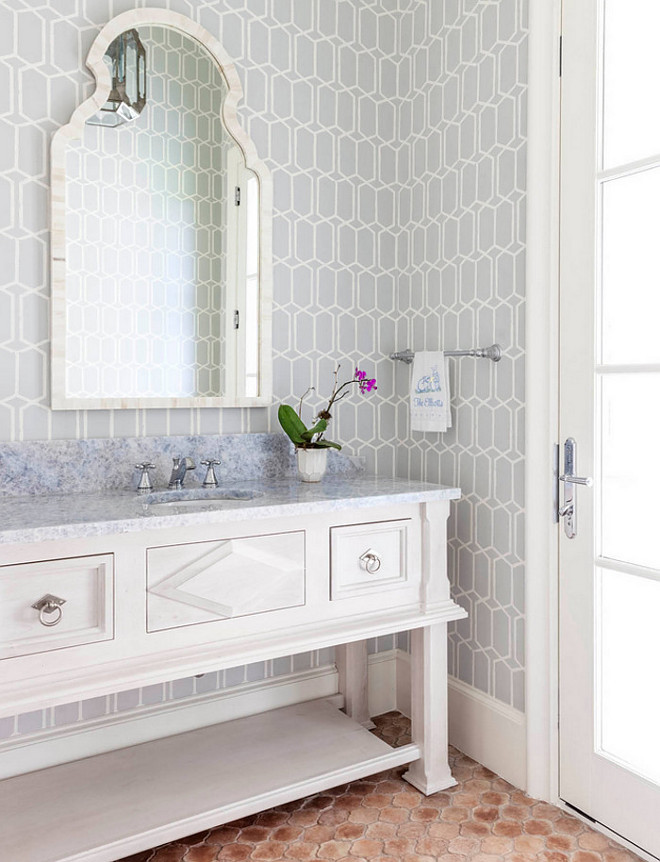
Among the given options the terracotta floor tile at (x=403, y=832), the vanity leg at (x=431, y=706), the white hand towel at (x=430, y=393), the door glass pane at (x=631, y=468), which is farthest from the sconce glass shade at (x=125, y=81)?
the terracotta floor tile at (x=403, y=832)

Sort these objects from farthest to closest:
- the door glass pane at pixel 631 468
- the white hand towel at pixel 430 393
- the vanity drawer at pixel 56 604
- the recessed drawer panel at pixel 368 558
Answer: the white hand towel at pixel 430 393 → the recessed drawer panel at pixel 368 558 → the door glass pane at pixel 631 468 → the vanity drawer at pixel 56 604

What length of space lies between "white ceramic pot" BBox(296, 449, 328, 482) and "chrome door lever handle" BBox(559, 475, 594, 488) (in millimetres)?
666

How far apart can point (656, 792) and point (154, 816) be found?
3.84ft

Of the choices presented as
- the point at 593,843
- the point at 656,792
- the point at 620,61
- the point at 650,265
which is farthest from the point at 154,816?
the point at 620,61

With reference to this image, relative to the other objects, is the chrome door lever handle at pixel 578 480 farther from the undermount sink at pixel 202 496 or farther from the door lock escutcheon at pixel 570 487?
the undermount sink at pixel 202 496

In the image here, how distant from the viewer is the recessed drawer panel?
1745 mm

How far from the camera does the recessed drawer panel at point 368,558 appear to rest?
Answer: 5.73 feet

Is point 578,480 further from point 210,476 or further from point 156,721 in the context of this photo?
point 156,721

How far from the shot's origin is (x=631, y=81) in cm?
166

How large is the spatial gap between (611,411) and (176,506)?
109 cm

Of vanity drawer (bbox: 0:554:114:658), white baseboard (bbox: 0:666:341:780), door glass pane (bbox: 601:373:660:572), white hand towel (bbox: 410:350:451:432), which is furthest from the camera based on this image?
white hand towel (bbox: 410:350:451:432)

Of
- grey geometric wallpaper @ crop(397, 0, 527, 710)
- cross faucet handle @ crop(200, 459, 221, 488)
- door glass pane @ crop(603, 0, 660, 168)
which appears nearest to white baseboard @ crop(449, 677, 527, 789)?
grey geometric wallpaper @ crop(397, 0, 527, 710)

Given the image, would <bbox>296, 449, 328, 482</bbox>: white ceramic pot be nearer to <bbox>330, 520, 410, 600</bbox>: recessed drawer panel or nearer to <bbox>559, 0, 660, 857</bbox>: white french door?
A: <bbox>330, 520, 410, 600</bbox>: recessed drawer panel

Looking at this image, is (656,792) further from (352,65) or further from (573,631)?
(352,65)
